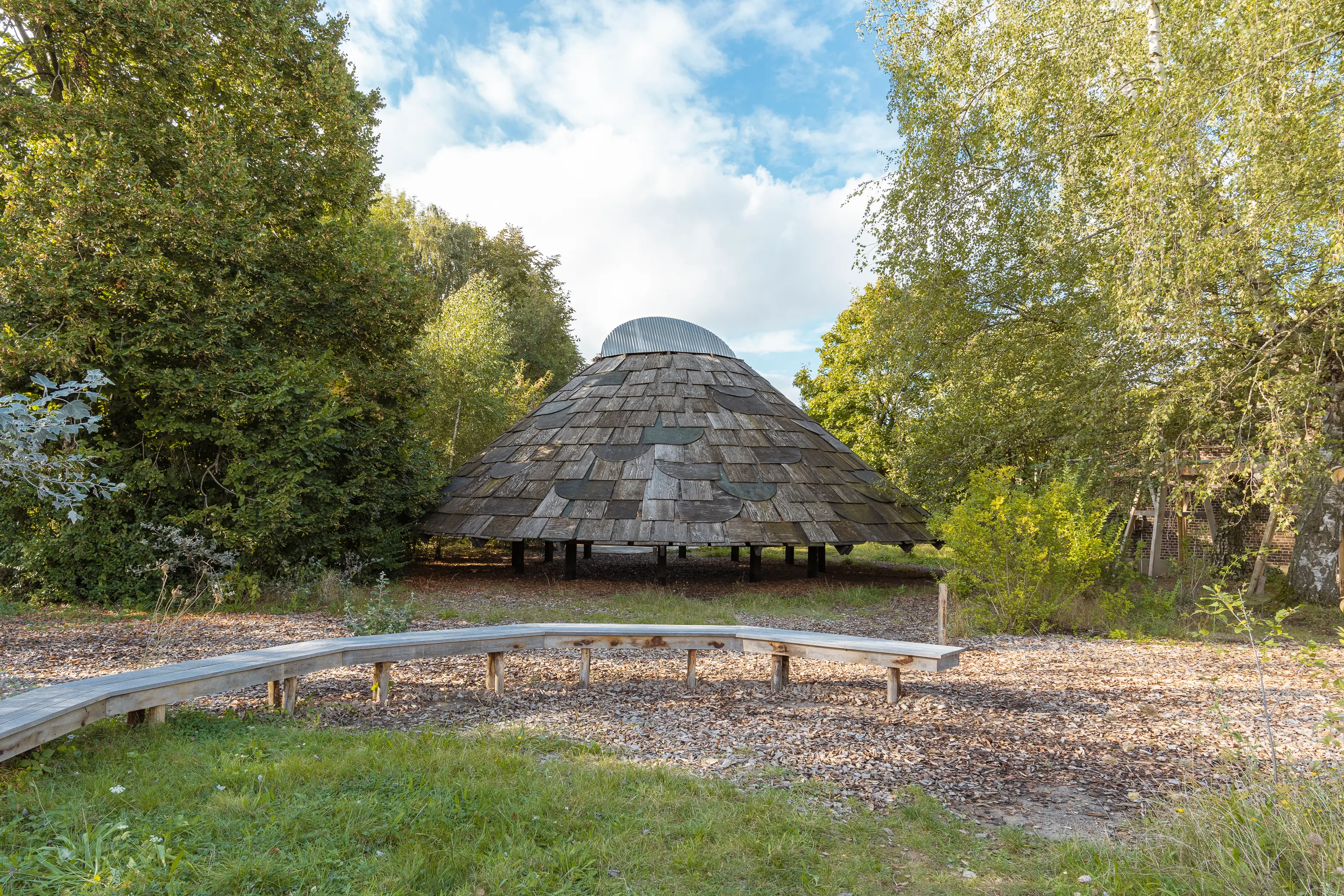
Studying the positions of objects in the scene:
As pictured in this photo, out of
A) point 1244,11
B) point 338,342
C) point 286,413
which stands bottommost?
point 286,413

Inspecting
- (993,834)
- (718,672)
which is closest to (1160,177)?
(718,672)

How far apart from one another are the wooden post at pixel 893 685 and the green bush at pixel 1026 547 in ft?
10.8

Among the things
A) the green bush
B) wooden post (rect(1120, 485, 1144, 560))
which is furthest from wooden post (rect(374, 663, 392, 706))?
wooden post (rect(1120, 485, 1144, 560))

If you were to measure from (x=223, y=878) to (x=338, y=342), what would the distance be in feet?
31.5

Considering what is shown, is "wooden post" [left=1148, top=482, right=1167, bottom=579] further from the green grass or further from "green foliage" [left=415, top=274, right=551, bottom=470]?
"green foliage" [left=415, top=274, right=551, bottom=470]

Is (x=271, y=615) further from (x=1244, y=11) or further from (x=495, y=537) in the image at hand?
(x=1244, y=11)

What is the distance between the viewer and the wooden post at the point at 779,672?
5672 mm

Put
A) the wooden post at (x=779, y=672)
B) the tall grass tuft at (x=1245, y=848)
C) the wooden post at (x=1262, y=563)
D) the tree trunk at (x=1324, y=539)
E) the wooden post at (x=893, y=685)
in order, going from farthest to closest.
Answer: the wooden post at (x=1262, y=563), the tree trunk at (x=1324, y=539), the wooden post at (x=779, y=672), the wooden post at (x=893, y=685), the tall grass tuft at (x=1245, y=848)

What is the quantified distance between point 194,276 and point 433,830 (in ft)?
26.9

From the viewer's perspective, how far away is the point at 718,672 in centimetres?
637

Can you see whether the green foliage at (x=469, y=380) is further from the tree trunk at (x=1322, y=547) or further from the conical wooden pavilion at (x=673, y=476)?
the tree trunk at (x=1322, y=547)

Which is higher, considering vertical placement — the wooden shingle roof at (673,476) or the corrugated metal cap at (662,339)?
the corrugated metal cap at (662,339)

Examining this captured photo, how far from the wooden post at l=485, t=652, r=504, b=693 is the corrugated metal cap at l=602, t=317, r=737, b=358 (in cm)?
935

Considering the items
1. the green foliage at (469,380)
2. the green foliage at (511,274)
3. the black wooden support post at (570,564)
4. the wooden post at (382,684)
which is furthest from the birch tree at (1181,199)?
the green foliage at (511,274)
